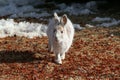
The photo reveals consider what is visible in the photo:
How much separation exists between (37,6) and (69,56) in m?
13.4

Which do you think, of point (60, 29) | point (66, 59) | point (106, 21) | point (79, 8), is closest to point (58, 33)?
point (60, 29)

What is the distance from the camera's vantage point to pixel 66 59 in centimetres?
1320

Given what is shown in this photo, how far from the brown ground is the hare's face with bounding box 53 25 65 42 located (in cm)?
100

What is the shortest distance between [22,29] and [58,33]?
669 cm


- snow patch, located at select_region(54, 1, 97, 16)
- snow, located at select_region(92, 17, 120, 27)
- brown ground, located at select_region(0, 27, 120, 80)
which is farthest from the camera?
snow patch, located at select_region(54, 1, 97, 16)

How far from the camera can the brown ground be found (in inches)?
458

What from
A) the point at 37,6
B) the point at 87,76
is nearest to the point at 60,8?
the point at 37,6

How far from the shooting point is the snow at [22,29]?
675 inches

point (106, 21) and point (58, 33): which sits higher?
point (106, 21)

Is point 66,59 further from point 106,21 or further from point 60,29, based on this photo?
point 106,21

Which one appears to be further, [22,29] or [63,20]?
[22,29]

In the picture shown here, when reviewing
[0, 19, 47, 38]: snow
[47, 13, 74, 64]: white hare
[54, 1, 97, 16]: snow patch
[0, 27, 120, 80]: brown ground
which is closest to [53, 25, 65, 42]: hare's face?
[47, 13, 74, 64]: white hare

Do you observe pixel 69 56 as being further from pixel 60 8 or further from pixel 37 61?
pixel 60 8

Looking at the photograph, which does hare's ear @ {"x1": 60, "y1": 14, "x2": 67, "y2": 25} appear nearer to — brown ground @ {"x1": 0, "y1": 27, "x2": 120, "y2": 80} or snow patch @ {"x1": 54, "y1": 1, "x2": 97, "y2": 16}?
brown ground @ {"x1": 0, "y1": 27, "x2": 120, "y2": 80}
